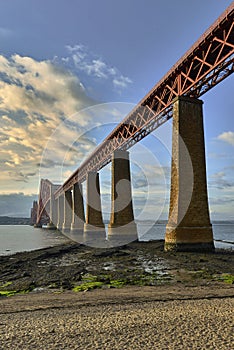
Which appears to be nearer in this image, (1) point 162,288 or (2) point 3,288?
(1) point 162,288

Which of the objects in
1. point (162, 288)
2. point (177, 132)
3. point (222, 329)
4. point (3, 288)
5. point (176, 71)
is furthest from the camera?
point (176, 71)

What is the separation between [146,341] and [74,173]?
60.4 metres

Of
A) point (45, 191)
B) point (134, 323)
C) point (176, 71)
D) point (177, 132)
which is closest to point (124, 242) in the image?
point (177, 132)

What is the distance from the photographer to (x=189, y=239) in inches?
794

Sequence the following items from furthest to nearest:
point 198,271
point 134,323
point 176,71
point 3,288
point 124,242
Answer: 1. point 124,242
2. point 176,71
3. point 198,271
4. point 3,288
5. point 134,323

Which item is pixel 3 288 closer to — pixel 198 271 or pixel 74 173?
pixel 198 271

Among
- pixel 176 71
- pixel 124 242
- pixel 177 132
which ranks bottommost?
pixel 124 242

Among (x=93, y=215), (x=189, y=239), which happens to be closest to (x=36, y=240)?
(x=93, y=215)

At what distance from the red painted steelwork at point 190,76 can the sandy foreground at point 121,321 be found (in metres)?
17.1

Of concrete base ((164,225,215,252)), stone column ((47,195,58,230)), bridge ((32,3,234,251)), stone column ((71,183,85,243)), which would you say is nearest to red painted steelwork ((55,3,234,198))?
bridge ((32,3,234,251))

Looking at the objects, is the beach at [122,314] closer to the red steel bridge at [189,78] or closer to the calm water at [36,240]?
the red steel bridge at [189,78]

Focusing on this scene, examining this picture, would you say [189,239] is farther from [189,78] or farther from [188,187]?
[189,78]

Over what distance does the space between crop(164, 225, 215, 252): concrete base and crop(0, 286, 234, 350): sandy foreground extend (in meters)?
11.7

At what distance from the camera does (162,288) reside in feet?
31.7
